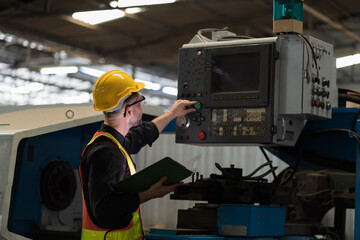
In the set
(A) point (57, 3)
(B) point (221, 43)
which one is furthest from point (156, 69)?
(B) point (221, 43)

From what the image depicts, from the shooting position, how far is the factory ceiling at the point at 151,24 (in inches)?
305

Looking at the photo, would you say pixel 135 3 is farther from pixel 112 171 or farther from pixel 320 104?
pixel 112 171

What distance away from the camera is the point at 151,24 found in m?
8.49

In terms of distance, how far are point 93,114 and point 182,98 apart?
0.86 metres

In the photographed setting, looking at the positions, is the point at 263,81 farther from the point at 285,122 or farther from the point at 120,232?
the point at 120,232

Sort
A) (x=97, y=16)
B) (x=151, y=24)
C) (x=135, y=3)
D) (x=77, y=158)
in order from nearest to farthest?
(x=77, y=158) < (x=135, y=3) < (x=97, y=16) < (x=151, y=24)

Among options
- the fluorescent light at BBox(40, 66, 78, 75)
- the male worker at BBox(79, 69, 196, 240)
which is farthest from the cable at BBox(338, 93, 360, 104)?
the fluorescent light at BBox(40, 66, 78, 75)

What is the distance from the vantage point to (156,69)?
500 inches

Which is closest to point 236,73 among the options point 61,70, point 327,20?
point 327,20

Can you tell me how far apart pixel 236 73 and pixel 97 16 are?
210 inches

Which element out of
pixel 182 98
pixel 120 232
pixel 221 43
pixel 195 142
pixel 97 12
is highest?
pixel 97 12

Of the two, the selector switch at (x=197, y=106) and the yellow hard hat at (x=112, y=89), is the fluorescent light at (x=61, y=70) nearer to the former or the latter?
the selector switch at (x=197, y=106)

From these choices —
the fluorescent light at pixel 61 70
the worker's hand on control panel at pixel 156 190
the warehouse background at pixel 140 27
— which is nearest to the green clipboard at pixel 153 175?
the worker's hand on control panel at pixel 156 190

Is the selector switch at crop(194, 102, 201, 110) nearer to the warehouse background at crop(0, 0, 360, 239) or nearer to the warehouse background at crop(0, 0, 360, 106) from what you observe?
the warehouse background at crop(0, 0, 360, 106)
